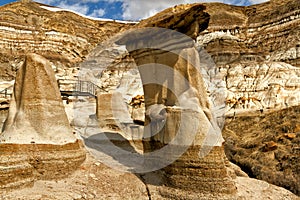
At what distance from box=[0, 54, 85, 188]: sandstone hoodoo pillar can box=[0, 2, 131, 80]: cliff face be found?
21996mm

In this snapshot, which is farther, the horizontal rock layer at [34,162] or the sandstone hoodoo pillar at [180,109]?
the sandstone hoodoo pillar at [180,109]

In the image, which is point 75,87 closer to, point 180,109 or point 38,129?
point 38,129

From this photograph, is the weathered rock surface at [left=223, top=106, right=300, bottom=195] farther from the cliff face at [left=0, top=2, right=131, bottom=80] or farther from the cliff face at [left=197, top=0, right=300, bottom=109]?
the cliff face at [left=0, top=2, right=131, bottom=80]

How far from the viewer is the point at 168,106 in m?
7.43

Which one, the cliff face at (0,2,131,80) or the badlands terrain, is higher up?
the cliff face at (0,2,131,80)

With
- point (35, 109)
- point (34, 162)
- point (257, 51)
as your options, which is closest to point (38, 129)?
point (35, 109)

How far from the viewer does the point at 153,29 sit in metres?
8.61

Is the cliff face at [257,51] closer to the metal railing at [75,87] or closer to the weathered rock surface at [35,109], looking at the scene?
the metal railing at [75,87]

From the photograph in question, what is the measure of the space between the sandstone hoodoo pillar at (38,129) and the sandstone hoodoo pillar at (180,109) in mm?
2172

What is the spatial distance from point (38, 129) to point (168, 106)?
2990mm

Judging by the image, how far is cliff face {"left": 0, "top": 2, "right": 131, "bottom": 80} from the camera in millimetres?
30556

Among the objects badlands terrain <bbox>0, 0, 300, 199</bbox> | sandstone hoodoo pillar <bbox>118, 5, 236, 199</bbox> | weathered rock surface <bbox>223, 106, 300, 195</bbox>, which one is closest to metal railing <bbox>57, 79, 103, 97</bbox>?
badlands terrain <bbox>0, 0, 300, 199</bbox>

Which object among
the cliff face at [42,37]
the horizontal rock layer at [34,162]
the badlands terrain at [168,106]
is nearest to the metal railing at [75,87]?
the badlands terrain at [168,106]

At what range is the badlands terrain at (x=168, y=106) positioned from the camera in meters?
6.43
